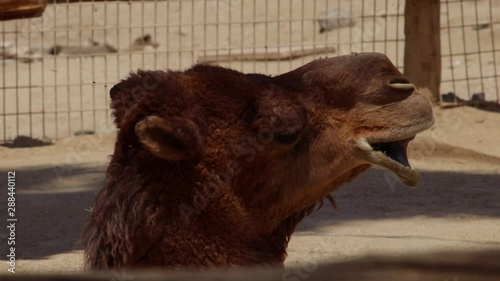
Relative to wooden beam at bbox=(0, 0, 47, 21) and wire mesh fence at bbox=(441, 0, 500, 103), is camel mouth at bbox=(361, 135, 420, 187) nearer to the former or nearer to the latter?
wooden beam at bbox=(0, 0, 47, 21)

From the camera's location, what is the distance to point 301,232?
7824mm

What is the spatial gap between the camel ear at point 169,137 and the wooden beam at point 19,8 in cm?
246

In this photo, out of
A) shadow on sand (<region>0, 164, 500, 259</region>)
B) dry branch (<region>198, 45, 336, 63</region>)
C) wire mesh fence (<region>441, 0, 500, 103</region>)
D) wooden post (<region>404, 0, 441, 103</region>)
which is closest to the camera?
shadow on sand (<region>0, 164, 500, 259</region>)

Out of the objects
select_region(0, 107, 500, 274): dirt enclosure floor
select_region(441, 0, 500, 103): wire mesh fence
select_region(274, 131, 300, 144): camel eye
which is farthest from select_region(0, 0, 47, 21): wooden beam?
select_region(441, 0, 500, 103): wire mesh fence

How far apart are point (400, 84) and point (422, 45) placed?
7.48 meters

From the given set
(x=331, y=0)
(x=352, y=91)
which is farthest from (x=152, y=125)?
(x=331, y=0)

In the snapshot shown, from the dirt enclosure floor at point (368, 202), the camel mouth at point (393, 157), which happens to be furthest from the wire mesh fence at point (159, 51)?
the camel mouth at point (393, 157)

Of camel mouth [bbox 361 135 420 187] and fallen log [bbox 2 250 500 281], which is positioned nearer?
fallen log [bbox 2 250 500 281]

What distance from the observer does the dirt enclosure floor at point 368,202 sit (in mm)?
7289

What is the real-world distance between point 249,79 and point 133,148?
533mm

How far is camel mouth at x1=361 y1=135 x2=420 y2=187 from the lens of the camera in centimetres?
388

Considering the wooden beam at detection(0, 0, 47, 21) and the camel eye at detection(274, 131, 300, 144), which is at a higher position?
the wooden beam at detection(0, 0, 47, 21)

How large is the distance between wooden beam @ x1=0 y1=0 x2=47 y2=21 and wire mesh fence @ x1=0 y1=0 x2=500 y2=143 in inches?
209

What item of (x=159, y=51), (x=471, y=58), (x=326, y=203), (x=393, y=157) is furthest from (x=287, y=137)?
(x=471, y=58)
